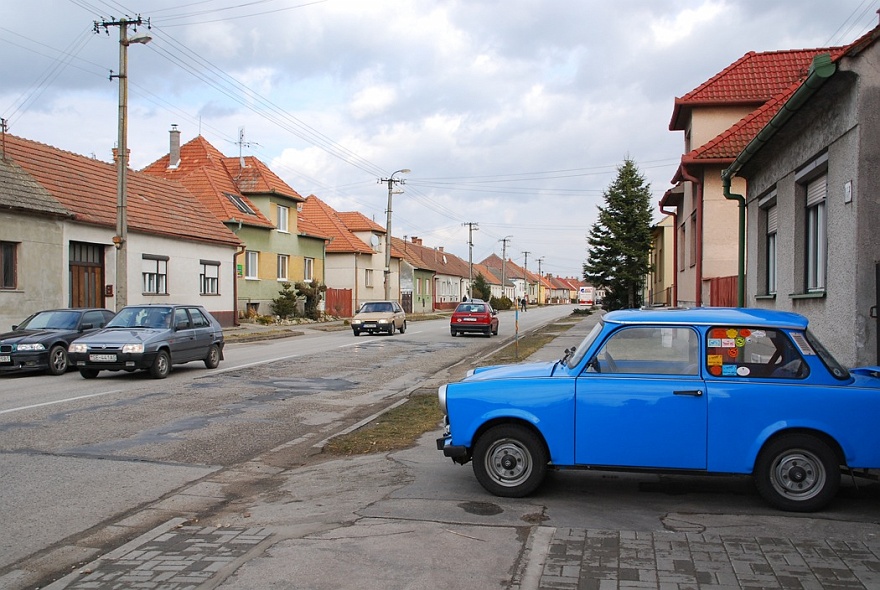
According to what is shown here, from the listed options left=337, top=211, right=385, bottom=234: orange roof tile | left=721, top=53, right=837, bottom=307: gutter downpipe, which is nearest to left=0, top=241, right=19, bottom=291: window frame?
left=721, top=53, right=837, bottom=307: gutter downpipe

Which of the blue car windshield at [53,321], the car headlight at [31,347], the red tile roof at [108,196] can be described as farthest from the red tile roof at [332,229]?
the car headlight at [31,347]

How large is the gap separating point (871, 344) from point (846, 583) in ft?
13.9

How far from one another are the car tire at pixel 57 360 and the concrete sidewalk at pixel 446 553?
11.4 metres

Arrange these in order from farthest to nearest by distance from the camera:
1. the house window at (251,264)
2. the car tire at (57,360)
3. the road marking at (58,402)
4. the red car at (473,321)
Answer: the house window at (251,264) < the red car at (473,321) < the car tire at (57,360) < the road marking at (58,402)

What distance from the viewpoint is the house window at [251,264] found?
4088 centimetres

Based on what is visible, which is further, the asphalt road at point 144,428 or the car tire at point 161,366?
the car tire at point 161,366

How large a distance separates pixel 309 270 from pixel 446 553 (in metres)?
44.1

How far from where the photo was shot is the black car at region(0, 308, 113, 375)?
1561cm

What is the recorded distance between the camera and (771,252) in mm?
12945

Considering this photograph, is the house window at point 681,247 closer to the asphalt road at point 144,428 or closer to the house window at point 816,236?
the asphalt road at point 144,428

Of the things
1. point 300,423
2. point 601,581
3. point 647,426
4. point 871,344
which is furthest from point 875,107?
point 300,423

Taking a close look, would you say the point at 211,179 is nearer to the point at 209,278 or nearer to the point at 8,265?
the point at 209,278

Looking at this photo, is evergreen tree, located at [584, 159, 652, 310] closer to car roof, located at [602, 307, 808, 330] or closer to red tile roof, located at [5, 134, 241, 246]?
red tile roof, located at [5, 134, 241, 246]

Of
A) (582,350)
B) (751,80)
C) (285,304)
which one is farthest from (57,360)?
(285,304)
